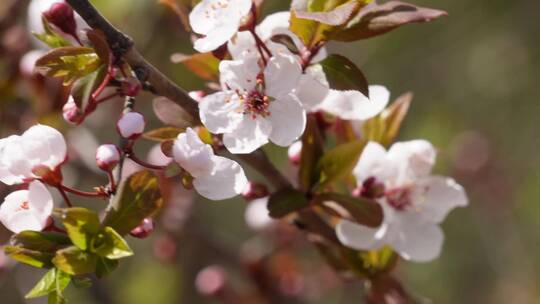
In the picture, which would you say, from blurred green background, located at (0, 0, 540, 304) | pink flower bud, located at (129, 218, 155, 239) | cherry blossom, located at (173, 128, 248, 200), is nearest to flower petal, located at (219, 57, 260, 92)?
cherry blossom, located at (173, 128, 248, 200)

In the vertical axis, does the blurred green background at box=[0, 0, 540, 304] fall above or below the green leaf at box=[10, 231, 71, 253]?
below

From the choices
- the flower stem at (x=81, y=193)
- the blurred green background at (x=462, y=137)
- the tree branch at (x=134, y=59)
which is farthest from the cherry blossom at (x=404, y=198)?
the blurred green background at (x=462, y=137)

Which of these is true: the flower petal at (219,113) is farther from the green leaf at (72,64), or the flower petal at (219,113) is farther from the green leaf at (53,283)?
the green leaf at (53,283)

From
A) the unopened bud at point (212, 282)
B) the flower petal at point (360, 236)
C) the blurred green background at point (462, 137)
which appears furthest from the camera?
the blurred green background at point (462, 137)

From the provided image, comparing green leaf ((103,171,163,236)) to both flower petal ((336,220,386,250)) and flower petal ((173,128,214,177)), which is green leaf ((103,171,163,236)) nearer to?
flower petal ((173,128,214,177))

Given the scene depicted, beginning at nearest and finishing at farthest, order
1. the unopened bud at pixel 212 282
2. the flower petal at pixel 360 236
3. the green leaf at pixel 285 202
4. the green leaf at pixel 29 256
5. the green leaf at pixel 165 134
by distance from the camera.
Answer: the green leaf at pixel 29 256 < the green leaf at pixel 165 134 < the green leaf at pixel 285 202 < the flower petal at pixel 360 236 < the unopened bud at pixel 212 282

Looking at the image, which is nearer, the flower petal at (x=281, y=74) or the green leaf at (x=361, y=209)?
the flower petal at (x=281, y=74)

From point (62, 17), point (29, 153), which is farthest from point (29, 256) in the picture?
point (62, 17)
